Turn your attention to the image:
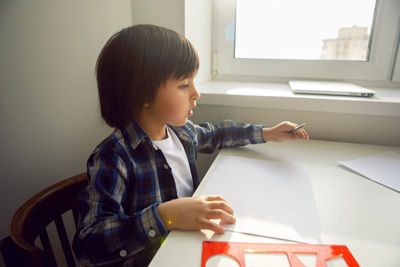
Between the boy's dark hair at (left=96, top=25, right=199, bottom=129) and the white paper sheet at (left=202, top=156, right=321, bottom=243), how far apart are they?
0.26m

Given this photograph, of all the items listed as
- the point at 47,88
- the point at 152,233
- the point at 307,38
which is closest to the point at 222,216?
the point at 152,233

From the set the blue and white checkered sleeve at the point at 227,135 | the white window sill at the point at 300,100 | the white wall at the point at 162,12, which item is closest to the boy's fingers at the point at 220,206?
the blue and white checkered sleeve at the point at 227,135

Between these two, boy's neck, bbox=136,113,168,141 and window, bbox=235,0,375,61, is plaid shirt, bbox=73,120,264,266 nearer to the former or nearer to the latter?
boy's neck, bbox=136,113,168,141

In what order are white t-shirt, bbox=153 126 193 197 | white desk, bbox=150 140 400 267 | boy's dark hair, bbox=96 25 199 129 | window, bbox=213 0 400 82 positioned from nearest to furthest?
white desk, bbox=150 140 400 267, boy's dark hair, bbox=96 25 199 129, white t-shirt, bbox=153 126 193 197, window, bbox=213 0 400 82

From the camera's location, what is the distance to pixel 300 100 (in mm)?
901

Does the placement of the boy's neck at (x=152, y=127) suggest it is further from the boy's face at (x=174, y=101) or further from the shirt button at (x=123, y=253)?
the shirt button at (x=123, y=253)

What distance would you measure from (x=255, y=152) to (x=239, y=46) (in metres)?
0.62

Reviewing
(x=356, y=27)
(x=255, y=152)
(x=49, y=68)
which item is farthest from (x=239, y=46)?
(x=49, y=68)

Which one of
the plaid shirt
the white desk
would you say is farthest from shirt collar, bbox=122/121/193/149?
the white desk

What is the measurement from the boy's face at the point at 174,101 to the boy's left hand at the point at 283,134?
0.30 m

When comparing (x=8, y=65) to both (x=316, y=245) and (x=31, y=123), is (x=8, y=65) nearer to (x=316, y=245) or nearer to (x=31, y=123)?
(x=31, y=123)

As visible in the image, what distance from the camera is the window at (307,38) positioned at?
1.05 meters

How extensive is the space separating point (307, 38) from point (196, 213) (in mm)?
990

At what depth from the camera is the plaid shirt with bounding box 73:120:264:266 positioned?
49 cm
